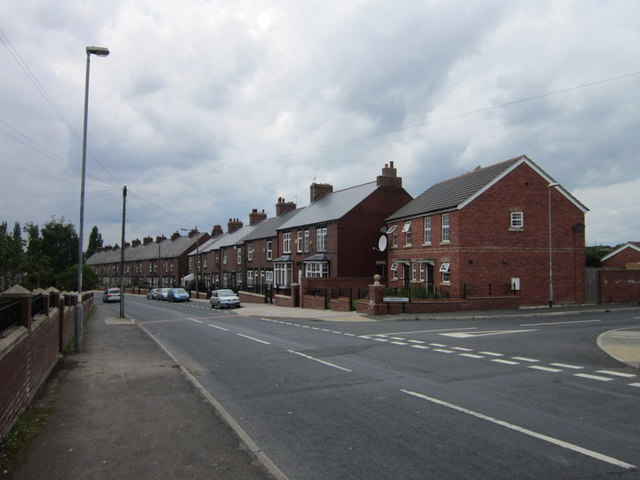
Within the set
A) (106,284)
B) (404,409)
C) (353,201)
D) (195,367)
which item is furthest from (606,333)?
(106,284)

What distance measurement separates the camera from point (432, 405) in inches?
313

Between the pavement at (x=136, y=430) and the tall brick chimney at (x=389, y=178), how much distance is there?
29.8 meters

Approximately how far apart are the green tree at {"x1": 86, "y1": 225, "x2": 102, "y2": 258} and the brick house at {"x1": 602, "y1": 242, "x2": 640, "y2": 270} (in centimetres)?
12142

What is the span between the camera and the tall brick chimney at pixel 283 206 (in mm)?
58156

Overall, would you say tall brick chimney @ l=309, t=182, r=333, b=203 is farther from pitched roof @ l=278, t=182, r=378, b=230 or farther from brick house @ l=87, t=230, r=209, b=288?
brick house @ l=87, t=230, r=209, b=288

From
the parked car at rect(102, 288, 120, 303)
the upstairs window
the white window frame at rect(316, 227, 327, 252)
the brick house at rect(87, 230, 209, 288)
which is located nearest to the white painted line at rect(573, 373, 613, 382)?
the upstairs window

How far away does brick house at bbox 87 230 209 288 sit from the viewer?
8225 cm

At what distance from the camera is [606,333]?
1725cm

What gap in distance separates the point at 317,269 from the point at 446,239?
14.0m

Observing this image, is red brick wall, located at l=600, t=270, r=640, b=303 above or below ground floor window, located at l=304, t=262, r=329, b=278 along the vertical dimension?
below

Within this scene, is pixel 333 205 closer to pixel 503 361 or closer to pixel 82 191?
pixel 82 191

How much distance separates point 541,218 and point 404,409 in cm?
2661

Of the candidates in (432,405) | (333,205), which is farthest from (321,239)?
(432,405)

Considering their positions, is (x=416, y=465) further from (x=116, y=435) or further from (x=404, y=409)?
(x=116, y=435)
